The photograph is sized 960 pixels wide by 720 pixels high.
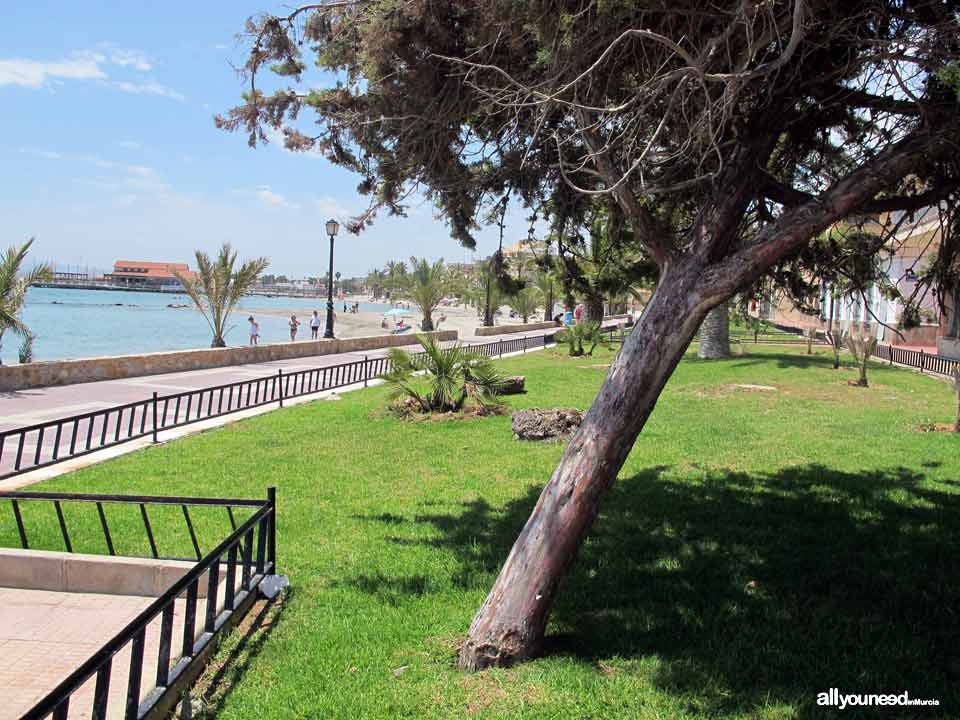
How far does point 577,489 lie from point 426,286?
43.5m

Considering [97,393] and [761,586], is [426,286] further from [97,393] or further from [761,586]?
[761,586]

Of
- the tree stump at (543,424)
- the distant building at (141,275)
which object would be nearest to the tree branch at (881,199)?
the tree stump at (543,424)

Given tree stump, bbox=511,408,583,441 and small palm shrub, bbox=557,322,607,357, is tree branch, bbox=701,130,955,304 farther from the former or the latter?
small palm shrub, bbox=557,322,607,357

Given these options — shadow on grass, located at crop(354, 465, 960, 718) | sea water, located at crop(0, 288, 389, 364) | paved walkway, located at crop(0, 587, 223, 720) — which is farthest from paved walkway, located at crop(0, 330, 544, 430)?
sea water, located at crop(0, 288, 389, 364)

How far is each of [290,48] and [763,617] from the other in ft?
19.5

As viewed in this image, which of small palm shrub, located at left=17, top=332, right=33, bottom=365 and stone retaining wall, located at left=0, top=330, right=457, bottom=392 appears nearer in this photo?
stone retaining wall, located at left=0, top=330, right=457, bottom=392

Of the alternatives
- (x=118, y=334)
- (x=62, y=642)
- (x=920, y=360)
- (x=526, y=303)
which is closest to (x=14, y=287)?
(x=62, y=642)

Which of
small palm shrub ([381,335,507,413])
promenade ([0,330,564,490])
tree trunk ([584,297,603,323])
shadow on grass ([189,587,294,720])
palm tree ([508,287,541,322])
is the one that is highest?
palm tree ([508,287,541,322])

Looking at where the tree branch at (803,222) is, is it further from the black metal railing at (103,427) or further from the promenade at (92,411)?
the promenade at (92,411)

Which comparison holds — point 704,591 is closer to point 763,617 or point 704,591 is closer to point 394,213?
point 763,617

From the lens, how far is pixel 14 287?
1705 cm

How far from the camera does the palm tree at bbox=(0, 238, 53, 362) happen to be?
54.8ft

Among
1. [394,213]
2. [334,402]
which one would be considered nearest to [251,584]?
[394,213]

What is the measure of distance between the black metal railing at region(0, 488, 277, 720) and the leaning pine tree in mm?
1422
